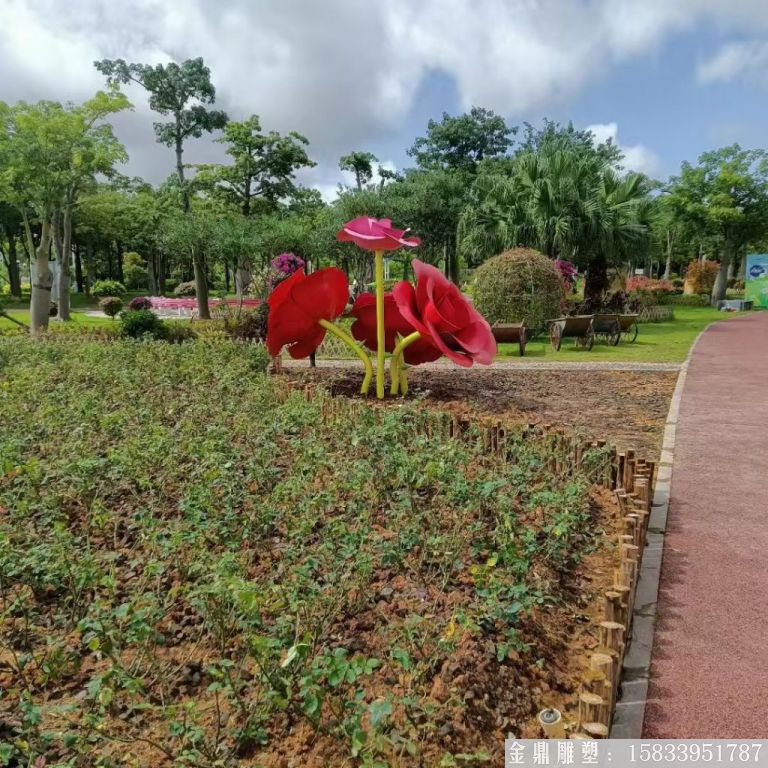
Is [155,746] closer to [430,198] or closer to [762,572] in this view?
[762,572]

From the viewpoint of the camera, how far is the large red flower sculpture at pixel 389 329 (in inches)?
A: 295

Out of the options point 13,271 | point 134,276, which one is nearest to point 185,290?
point 134,276

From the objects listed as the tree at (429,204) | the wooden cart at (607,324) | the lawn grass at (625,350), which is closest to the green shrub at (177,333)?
the lawn grass at (625,350)

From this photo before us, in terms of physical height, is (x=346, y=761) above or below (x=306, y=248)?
below

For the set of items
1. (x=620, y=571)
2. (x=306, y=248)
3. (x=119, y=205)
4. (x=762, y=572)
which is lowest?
(x=762, y=572)

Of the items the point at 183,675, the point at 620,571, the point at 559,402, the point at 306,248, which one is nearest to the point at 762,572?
the point at 620,571

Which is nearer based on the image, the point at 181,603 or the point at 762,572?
the point at 181,603

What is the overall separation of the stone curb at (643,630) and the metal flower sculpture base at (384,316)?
2.34 metres

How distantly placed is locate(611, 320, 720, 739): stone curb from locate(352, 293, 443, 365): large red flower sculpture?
309 cm

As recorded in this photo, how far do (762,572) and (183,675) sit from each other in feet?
10.0

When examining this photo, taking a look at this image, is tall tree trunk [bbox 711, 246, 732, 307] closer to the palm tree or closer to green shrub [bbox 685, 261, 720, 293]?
green shrub [bbox 685, 261, 720, 293]

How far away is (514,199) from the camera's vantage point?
2228 centimetres

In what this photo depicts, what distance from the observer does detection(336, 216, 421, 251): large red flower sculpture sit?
6.75 meters

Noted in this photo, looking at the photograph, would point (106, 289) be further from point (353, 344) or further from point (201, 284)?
point (353, 344)
